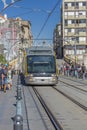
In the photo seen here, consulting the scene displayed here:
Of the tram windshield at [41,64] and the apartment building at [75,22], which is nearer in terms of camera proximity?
the tram windshield at [41,64]

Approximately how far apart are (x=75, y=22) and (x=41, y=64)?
8410 centimetres

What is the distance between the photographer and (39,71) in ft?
113

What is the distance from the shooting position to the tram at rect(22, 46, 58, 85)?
34281 mm

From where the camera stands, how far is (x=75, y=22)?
117688mm

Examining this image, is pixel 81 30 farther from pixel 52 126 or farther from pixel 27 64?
pixel 52 126

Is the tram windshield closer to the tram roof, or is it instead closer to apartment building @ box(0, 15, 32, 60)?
the tram roof

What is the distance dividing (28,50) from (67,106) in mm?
18817

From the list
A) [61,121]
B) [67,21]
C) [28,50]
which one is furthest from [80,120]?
[67,21]

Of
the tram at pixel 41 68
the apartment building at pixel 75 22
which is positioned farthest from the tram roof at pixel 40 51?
the apartment building at pixel 75 22

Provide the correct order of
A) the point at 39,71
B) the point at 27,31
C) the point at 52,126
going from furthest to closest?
the point at 27,31, the point at 39,71, the point at 52,126

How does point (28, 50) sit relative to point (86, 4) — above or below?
below

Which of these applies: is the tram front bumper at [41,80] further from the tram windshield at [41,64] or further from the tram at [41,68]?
the tram windshield at [41,64]

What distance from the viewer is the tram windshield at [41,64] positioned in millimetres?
34625

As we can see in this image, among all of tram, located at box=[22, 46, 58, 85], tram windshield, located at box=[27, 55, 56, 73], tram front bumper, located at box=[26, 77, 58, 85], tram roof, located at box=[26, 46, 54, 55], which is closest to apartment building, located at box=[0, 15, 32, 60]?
tram roof, located at box=[26, 46, 54, 55]
